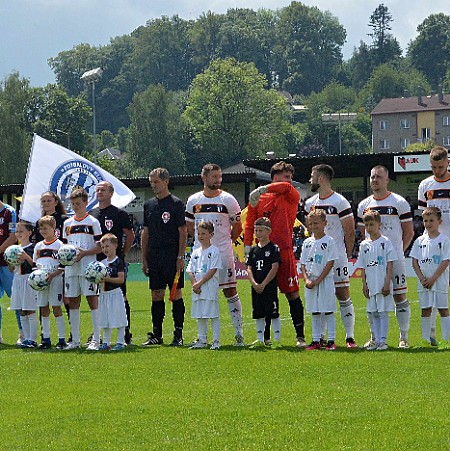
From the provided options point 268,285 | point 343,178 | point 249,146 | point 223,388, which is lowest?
point 223,388

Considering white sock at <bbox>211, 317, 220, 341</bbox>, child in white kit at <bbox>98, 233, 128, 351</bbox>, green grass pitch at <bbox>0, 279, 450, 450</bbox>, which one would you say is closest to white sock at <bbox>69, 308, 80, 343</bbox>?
child in white kit at <bbox>98, 233, 128, 351</bbox>

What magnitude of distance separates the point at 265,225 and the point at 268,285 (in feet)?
2.29

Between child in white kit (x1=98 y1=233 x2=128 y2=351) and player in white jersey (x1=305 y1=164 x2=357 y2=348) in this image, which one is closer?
player in white jersey (x1=305 y1=164 x2=357 y2=348)

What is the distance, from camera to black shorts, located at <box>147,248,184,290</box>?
13945 mm

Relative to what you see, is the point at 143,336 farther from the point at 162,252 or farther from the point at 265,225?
the point at 265,225

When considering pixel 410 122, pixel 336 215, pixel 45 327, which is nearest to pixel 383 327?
pixel 336 215

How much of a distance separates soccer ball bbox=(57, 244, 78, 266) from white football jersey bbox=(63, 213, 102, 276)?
0.30 m

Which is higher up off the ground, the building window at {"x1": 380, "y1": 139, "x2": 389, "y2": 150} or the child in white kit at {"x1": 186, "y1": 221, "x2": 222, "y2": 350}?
the building window at {"x1": 380, "y1": 139, "x2": 389, "y2": 150}

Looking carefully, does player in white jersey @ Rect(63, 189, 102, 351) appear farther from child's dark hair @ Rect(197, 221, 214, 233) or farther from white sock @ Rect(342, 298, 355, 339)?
white sock @ Rect(342, 298, 355, 339)

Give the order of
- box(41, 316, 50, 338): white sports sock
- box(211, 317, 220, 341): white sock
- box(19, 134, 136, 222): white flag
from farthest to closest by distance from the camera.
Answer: box(19, 134, 136, 222): white flag
box(41, 316, 50, 338): white sports sock
box(211, 317, 220, 341): white sock

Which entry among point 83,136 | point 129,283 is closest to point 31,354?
point 129,283

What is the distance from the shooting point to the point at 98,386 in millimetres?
10516

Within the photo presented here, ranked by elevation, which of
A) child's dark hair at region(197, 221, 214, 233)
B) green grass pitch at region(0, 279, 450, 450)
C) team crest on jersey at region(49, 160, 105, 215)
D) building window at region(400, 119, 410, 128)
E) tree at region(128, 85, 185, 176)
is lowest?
green grass pitch at region(0, 279, 450, 450)

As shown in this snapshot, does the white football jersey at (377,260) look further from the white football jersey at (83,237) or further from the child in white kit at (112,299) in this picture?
the white football jersey at (83,237)
